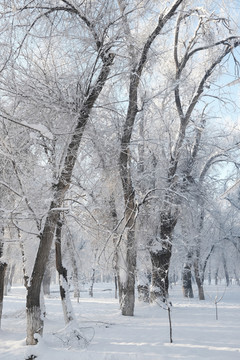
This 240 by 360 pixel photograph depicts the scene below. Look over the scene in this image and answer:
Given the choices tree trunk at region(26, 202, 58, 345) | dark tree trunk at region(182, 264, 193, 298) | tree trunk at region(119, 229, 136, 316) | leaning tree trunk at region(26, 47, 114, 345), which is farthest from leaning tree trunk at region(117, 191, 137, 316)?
dark tree trunk at region(182, 264, 193, 298)

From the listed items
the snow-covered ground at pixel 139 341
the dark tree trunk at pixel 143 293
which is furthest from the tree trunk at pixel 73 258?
the dark tree trunk at pixel 143 293

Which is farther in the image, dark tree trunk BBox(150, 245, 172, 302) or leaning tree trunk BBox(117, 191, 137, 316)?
→ dark tree trunk BBox(150, 245, 172, 302)

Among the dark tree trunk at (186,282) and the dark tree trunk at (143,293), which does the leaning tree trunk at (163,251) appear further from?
the dark tree trunk at (186,282)

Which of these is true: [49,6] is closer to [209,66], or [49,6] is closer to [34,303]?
[34,303]

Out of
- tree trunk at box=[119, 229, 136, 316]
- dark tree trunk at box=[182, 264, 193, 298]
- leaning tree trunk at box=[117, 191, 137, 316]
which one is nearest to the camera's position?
leaning tree trunk at box=[117, 191, 137, 316]

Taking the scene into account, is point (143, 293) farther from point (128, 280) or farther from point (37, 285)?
point (37, 285)

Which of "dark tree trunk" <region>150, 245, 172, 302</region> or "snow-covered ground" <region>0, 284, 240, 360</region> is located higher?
"dark tree trunk" <region>150, 245, 172, 302</region>

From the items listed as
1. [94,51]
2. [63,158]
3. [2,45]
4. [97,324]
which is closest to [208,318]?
[97,324]

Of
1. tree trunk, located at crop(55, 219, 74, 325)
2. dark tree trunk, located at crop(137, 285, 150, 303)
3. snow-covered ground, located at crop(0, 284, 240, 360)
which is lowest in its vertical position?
snow-covered ground, located at crop(0, 284, 240, 360)

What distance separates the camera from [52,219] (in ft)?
24.5

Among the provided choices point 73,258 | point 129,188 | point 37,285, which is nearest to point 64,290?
point 37,285

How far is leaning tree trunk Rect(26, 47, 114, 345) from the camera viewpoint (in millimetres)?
7000

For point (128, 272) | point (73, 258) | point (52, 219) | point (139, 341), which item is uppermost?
point (52, 219)

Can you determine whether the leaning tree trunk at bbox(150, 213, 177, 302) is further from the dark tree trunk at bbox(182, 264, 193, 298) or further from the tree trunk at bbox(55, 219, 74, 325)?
the dark tree trunk at bbox(182, 264, 193, 298)
